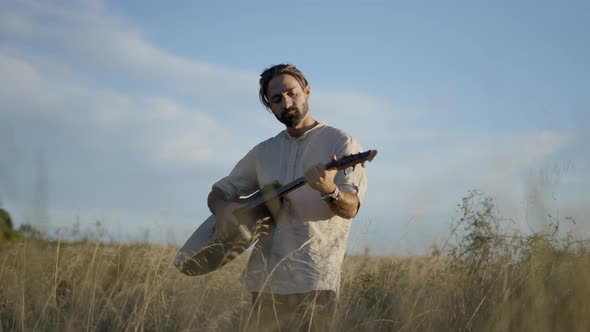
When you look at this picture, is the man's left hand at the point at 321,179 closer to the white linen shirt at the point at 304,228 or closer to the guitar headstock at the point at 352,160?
the guitar headstock at the point at 352,160

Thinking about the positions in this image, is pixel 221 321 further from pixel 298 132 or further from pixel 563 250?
pixel 563 250

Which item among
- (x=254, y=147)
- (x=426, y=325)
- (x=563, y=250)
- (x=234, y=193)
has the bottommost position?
(x=426, y=325)

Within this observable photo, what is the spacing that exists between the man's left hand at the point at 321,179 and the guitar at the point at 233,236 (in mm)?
185

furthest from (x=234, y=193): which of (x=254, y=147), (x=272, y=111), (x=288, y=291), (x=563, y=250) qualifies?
(x=563, y=250)

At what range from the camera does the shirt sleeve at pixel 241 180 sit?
3867 mm

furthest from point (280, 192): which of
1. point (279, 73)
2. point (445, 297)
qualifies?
point (445, 297)

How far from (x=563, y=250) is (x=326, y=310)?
166 cm

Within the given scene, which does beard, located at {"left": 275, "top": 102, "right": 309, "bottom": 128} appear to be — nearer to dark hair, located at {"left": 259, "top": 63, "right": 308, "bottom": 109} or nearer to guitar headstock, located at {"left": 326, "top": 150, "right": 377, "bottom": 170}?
dark hair, located at {"left": 259, "top": 63, "right": 308, "bottom": 109}

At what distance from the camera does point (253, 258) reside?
3514mm

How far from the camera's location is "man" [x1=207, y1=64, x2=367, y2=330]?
10.6ft

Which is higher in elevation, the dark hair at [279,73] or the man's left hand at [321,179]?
the dark hair at [279,73]

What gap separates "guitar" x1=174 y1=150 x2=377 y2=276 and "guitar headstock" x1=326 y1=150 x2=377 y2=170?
0.09 m

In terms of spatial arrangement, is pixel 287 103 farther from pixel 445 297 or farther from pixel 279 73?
pixel 445 297

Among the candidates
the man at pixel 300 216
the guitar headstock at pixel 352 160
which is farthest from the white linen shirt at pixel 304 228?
the guitar headstock at pixel 352 160
